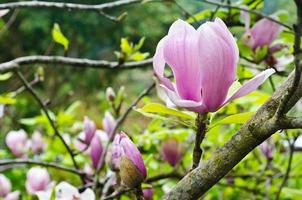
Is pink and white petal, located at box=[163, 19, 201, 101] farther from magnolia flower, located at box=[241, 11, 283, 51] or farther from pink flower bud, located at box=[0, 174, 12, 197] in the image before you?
pink flower bud, located at box=[0, 174, 12, 197]

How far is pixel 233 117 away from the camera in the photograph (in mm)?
560

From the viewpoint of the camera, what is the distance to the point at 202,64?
0.53 m

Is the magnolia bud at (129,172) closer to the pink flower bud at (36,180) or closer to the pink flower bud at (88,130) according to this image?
the pink flower bud at (88,130)

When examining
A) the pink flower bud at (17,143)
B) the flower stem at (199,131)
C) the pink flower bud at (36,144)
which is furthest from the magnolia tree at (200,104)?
the pink flower bud at (36,144)

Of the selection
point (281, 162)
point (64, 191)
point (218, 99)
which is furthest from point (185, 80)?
point (281, 162)

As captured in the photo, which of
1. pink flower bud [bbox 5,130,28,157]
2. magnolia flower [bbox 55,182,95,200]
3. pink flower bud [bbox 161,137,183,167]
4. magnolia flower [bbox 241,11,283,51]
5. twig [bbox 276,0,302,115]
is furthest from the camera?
pink flower bud [bbox 5,130,28,157]

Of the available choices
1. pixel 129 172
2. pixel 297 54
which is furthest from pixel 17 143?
pixel 297 54

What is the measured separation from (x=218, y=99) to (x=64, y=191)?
32cm

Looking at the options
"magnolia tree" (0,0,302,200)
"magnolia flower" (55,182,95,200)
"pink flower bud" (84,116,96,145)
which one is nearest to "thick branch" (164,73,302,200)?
"magnolia tree" (0,0,302,200)

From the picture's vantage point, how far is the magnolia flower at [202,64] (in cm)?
52

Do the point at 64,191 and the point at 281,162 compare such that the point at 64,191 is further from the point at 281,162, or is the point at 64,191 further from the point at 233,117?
the point at 281,162

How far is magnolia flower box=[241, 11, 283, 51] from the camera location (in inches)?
36.6

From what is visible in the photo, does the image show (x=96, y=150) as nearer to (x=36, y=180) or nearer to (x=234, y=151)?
(x=36, y=180)

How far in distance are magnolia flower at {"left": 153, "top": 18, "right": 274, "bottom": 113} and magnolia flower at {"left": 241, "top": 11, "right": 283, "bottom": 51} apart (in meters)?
0.41
